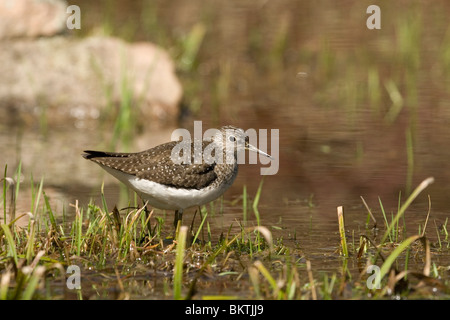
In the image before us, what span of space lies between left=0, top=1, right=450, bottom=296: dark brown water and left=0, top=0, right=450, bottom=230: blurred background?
0.03 meters

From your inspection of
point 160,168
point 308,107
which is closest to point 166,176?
point 160,168

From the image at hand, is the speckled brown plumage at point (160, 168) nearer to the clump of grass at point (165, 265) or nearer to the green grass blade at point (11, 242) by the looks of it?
the clump of grass at point (165, 265)

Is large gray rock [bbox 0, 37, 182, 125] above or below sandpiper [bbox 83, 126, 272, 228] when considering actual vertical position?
above

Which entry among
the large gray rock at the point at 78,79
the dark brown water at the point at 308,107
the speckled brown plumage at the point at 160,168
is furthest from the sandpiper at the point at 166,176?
the large gray rock at the point at 78,79

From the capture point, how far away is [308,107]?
14102 millimetres

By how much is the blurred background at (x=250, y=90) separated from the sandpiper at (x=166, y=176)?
1.39m

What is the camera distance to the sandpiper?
7242mm

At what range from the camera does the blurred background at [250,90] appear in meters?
10.2

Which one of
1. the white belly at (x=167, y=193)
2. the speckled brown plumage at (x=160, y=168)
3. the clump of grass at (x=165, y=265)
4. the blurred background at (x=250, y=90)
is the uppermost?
the blurred background at (x=250, y=90)

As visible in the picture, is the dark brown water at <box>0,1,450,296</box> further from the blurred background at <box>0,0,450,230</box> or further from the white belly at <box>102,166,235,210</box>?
the white belly at <box>102,166,235,210</box>

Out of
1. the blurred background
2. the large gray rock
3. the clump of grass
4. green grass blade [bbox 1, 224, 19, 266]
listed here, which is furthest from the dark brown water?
green grass blade [bbox 1, 224, 19, 266]
